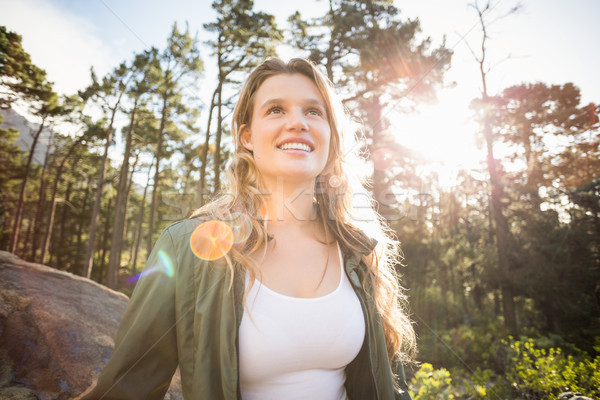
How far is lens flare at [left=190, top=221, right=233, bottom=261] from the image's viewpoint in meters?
1.42

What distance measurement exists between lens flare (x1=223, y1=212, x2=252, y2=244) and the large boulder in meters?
2.14

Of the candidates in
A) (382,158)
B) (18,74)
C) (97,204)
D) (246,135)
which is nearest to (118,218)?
(97,204)

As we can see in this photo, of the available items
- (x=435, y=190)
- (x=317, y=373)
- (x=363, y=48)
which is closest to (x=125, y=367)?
(x=317, y=373)

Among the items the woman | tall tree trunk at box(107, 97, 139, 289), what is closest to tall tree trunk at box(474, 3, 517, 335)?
the woman

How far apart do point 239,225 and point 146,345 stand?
677 millimetres

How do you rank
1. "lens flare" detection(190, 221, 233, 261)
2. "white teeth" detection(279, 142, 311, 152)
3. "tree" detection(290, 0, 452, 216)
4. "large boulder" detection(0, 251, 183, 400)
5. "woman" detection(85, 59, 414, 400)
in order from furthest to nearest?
"tree" detection(290, 0, 452, 216) < "large boulder" detection(0, 251, 183, 400) < "white teeth" detection(279, 142, 311, 152) < "lens flare" detection(190, 221, 233, 261) < "woman" detection(85, 59, 414, 400)

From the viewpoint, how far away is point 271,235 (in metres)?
1.65

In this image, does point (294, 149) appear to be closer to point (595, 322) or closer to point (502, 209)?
point (595, 322)

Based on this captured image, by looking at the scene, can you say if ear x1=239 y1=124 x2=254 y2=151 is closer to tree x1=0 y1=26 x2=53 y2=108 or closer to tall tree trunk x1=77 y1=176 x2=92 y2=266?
tree x1=0 y1=26 x2=53 y2=108

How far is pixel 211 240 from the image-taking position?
4.84ft

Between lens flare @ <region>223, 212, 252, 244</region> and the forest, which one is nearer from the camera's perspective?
lens flare @ <region>223, 212, 252, 244</region>

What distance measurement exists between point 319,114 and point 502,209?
16716 mm

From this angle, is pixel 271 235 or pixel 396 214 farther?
pixel 396 214

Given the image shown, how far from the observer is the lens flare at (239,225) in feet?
5.18
